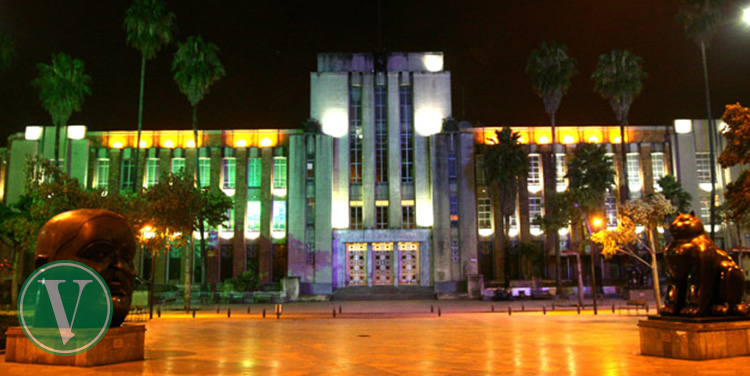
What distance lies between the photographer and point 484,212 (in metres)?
55.0

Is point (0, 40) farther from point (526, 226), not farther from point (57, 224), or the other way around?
point (526, 226)

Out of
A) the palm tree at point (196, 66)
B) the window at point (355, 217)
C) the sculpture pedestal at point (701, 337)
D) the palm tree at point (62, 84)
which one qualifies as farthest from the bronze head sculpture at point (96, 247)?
the window at point (355, 217)

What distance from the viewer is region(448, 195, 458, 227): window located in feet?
170

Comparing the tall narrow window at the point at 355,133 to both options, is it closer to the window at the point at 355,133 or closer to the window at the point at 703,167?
the window at the point at 355,133

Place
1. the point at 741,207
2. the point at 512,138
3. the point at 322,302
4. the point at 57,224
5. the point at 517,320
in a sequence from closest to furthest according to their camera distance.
→ 1. the point at 57,224
2. the point at 741,207
3. the point at 517,320
4. the point at 322,302
5. the point at 512,138

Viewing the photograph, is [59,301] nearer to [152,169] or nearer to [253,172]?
[253,172]

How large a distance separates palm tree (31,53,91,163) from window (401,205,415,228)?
2654 centimetres

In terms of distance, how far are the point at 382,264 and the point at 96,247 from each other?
3973 cm

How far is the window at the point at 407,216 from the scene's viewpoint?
53344mm

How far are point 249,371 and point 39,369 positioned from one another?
4096 millimetres

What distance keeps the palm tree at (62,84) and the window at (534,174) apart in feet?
122

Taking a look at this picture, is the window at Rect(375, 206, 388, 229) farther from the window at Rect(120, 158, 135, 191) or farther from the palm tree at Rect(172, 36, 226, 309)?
the window at Rect(120, 158, 135, 191)

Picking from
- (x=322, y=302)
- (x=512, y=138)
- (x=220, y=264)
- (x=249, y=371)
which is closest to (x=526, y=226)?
(x=512, y=138)

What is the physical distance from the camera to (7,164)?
2211 inches
